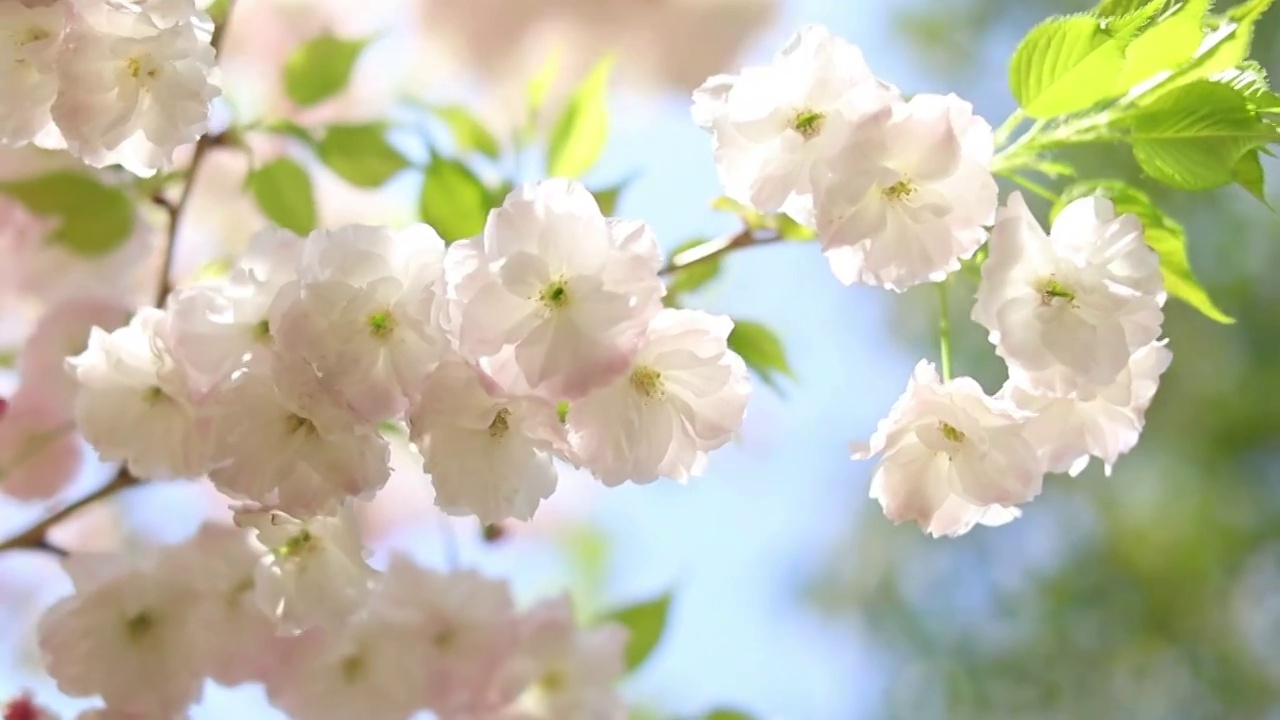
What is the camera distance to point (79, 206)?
1.99 ft

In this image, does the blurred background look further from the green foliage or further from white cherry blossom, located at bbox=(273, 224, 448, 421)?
white cherry blossom, located at bbox=(273, 224, 448, 421)

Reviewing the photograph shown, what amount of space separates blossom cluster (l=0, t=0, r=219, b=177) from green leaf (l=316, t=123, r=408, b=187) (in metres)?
0.17

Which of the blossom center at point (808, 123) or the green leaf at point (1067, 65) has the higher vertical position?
the green leaf at point (1067, 65)

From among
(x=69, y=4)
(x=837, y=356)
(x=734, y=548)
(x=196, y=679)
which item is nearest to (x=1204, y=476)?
(x=837, y=356)

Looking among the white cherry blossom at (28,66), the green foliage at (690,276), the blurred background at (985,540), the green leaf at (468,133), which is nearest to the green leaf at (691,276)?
the green foliage at (690,276)

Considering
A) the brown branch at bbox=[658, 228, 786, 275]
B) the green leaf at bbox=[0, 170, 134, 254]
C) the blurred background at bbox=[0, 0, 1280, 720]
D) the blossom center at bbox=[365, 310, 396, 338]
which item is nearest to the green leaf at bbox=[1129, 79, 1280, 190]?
the brown branch at bbox=[658, 228, 786, 275]

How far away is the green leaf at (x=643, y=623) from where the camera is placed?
2.25 ft

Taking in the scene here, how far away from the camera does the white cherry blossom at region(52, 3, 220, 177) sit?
394 millimetres

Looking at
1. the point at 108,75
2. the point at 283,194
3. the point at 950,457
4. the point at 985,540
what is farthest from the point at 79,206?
the point at 985,540

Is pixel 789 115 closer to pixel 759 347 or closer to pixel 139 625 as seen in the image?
pixel 759 347

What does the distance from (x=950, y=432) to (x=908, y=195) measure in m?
0.08

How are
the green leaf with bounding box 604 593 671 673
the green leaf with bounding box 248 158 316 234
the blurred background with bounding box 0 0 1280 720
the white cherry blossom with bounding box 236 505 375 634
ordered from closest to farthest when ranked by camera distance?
the white cherry blossom with bounding box 236 505 375 634 < the green leaf with bounding box 248 158 316 234 < the green leaf with bounding box 604 593 671 673 < the blurred background with bounding box 0 0 1280 720

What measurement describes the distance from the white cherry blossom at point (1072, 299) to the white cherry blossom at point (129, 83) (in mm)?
259

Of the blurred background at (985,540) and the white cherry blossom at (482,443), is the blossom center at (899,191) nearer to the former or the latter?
the white cherry blossom at (482,443)
